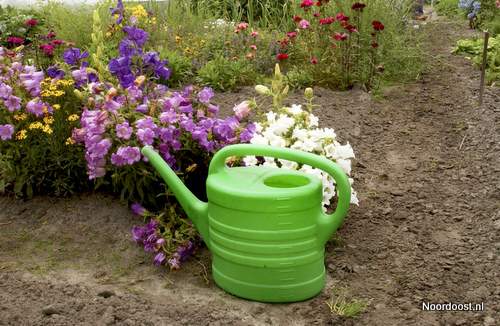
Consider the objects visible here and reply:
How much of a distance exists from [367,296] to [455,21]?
593cm

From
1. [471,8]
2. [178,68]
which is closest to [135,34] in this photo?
[178,68]

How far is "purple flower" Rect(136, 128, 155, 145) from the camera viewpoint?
2867 millimetres

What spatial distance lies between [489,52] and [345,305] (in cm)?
350

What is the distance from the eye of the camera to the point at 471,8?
7578 millimetres

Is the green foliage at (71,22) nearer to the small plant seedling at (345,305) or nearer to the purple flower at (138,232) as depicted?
the purple flower at (138,232)

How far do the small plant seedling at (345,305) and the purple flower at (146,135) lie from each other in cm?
97

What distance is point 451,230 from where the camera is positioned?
121 inches

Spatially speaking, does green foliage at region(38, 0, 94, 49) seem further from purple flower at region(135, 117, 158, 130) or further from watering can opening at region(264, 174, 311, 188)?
watering can opening at region(264, 174, 311, 188)

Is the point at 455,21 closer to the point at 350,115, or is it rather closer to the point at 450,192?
the point at 350,115

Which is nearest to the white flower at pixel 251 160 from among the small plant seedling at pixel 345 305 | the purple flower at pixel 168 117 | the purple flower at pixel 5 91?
the purple flower at pixel 168 117

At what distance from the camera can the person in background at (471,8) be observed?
23.3 feet

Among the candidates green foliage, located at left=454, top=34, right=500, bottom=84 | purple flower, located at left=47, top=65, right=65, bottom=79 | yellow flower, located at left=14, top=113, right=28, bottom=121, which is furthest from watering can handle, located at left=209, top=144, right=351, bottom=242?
green foliage, located at left=454, top=34, right=500, bottom=84

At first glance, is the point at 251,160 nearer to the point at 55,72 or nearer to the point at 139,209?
the point at 139,209

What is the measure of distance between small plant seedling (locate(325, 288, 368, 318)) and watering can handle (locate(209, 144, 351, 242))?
23cm
